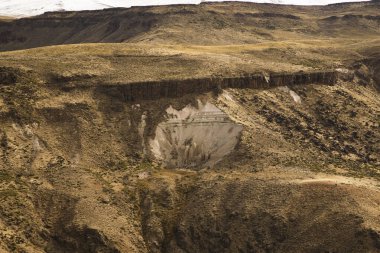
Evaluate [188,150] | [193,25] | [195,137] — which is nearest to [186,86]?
[195,137]

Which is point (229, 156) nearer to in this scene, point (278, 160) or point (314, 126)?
point (278, 160)

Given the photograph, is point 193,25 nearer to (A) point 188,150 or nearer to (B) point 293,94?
(B) point 293,94

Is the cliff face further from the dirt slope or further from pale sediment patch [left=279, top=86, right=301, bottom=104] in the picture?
pale sediment patch [left=279, top=86, right=301, bottom=104]

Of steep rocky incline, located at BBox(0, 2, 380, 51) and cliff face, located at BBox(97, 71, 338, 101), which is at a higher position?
cliff face, located at BBox(97, 71, 338, 101)

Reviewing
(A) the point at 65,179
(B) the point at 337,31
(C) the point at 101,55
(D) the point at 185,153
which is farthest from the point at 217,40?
(A) the point at 65,179

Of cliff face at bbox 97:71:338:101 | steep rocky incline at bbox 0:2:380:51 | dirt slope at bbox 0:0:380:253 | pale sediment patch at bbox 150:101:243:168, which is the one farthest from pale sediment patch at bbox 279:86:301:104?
steep rocky incline at bbox 0:2:380:51

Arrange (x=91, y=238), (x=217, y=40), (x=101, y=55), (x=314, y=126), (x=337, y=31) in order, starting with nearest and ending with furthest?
(x=91, y=238) < (x=314, y=126) < (x=101, y=55) < (x=217, y=40) < (x=337, y=31)

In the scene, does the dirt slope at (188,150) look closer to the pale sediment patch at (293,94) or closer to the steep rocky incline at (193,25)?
the pale sediment patch at (293,94)

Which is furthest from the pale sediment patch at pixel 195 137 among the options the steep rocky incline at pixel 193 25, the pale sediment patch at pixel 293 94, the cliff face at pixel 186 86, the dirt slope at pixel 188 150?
the steep rocky incline at pixel 193 25
